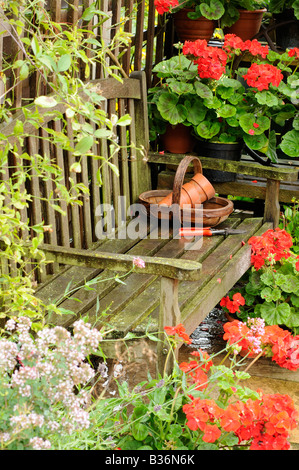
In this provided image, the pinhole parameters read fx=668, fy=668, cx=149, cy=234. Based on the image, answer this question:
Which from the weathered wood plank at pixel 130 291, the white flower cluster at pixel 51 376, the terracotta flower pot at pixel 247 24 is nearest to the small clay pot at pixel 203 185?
the weathered wood plank at pixel 130 291

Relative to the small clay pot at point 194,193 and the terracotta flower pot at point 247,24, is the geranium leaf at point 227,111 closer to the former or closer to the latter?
the small clay pot at point 194,193

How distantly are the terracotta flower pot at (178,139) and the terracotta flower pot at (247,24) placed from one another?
30.5 inches

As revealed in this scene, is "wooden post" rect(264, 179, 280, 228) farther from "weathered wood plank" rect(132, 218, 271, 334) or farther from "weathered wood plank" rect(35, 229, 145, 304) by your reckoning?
"weathered wood plank" rect(35, 229, 145, 304)

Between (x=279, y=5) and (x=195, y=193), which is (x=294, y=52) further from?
(x=195, y=193)

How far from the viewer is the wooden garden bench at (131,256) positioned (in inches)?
96.7

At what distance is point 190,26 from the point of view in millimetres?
3904

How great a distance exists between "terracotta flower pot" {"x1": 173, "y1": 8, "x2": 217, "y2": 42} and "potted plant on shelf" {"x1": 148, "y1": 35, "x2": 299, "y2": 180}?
22 centimetres

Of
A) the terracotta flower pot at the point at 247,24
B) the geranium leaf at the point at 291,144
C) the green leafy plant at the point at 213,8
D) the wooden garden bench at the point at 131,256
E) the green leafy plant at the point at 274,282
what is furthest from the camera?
the terracotta flower pot at the point at 247,24

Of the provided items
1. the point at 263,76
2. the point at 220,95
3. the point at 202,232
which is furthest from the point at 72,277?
the point at 263,76

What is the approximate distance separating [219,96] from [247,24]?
0.65 meters

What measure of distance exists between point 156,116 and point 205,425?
89.8 inches
